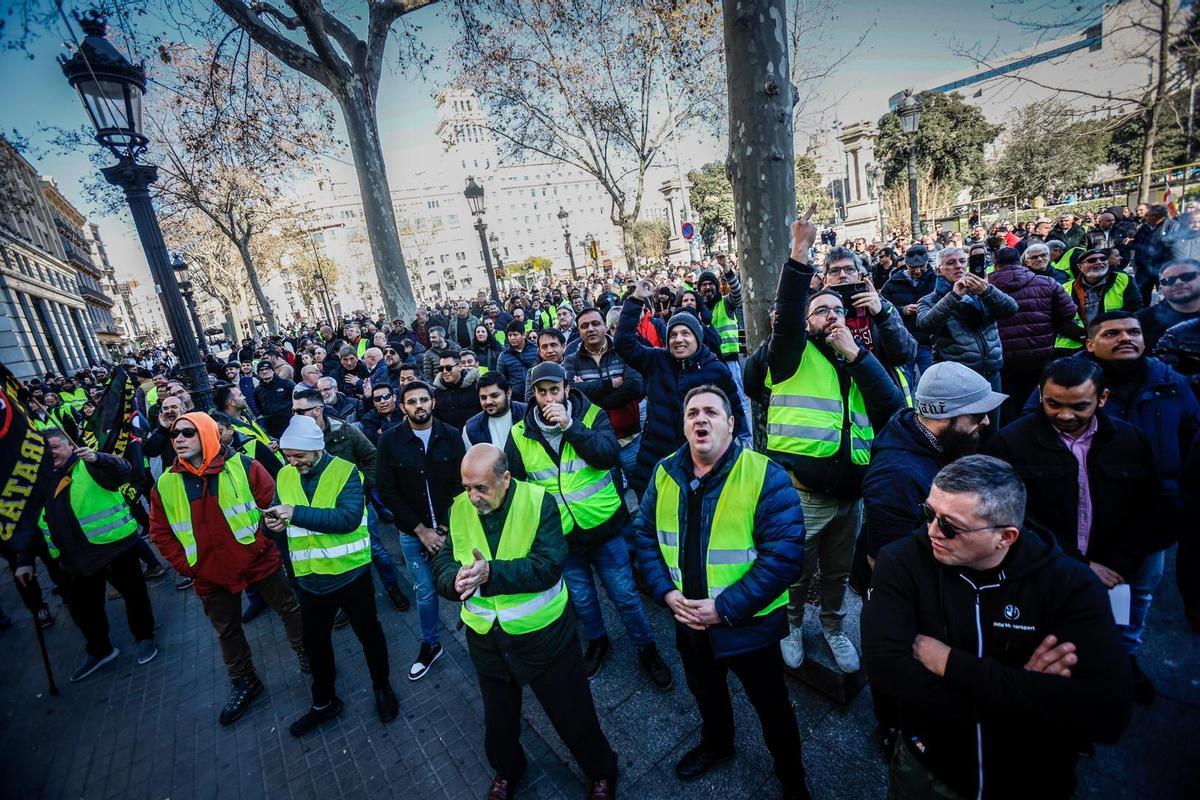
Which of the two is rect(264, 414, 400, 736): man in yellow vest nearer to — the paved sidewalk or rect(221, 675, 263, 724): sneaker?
the paved sidewalk

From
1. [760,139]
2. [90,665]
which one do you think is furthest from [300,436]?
[760,139]

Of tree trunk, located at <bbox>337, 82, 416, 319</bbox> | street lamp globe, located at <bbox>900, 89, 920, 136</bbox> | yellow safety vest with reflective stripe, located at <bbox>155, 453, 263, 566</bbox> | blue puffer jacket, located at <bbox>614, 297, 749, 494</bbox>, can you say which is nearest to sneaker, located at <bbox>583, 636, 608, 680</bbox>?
blue puffer jacket, located at <bbox>614, 297, 749, 494</bbox>

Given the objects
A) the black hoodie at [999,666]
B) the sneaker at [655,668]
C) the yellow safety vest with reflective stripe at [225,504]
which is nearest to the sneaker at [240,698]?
the yellow safety vest with reflective stripe at [225,504]

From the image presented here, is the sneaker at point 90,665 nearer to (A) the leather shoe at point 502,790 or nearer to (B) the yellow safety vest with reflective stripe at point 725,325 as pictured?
(A) the leather shoe at point 502,790

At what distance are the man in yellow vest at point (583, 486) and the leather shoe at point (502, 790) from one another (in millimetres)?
889

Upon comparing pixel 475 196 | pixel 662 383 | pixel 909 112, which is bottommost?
A: pixel 662 383

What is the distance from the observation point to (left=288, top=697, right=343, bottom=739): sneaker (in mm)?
3518

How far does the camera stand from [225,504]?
146 inches

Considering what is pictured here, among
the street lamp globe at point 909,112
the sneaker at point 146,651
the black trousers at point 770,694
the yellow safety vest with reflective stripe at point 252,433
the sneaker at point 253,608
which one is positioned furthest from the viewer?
the street lamp globe at point 909,112

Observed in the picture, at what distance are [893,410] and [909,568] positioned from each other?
1255 mm

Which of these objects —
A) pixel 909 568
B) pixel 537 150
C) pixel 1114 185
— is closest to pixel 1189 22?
pixel 909 568

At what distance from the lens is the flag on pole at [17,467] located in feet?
7.32

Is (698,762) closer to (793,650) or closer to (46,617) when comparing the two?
(793,650)

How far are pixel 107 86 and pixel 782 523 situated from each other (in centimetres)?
702
